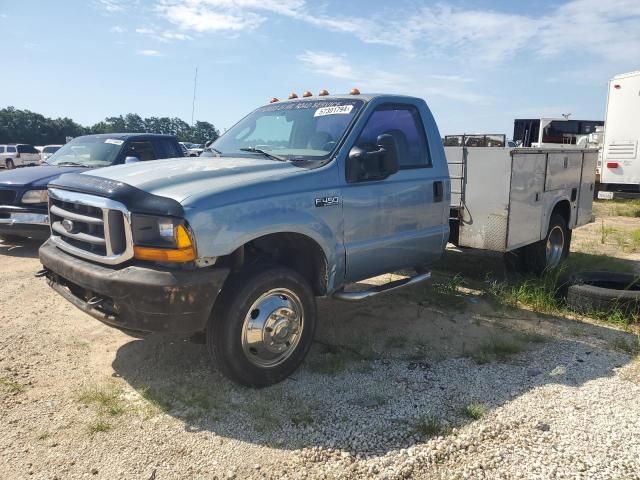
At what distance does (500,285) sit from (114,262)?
4.25 meters

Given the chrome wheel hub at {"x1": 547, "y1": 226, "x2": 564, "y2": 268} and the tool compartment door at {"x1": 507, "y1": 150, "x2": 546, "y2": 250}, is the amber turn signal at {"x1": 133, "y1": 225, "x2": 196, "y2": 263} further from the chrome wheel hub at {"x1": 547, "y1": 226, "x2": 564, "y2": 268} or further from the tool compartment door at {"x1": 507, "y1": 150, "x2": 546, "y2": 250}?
the chrome wheel hub at {"x1": 547, "y1": 226, "x2": 564, "y2": 268}

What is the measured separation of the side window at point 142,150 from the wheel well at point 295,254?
5.11m

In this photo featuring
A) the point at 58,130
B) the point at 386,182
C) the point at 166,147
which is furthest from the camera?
the point at 58,130

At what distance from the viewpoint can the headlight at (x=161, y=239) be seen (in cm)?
306

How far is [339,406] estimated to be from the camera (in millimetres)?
3383

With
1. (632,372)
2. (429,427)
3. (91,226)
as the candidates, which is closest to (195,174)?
(91,226)

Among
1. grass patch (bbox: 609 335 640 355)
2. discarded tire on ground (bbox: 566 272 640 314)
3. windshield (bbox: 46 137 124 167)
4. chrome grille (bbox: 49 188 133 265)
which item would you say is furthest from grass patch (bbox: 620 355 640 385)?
windshield (bbox: 46 137 124 167)

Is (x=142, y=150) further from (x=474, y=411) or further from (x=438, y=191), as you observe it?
(x=474, y=411)

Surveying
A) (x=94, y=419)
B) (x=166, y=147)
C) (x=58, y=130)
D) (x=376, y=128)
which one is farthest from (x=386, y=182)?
(x=58, y=130)

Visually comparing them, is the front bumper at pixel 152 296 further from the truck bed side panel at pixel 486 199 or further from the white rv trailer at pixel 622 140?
the white rv trailer at pixel 622 140

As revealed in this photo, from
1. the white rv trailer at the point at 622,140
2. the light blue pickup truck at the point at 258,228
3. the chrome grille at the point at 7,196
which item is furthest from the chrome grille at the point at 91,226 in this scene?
the white rv trailer at the point at 622,140

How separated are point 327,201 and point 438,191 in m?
1.44

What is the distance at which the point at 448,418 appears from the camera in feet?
10.6

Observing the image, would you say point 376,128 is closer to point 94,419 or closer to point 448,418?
point 448,418
